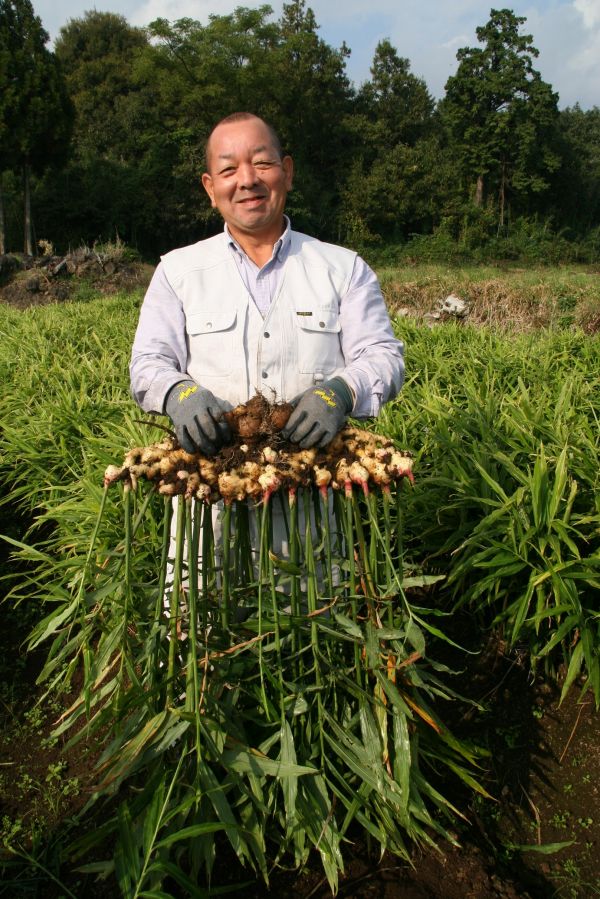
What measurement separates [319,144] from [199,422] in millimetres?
34237

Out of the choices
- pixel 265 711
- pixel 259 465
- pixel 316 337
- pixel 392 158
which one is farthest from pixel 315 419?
pixel 392 158

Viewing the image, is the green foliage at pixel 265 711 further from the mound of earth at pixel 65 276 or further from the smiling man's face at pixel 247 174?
the mound of earth at pixel 65 276

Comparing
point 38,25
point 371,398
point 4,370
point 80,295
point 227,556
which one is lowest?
point 80,295

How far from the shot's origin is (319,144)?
32.1 metres

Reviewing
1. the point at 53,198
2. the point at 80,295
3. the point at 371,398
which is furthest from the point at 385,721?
the point at 53,198

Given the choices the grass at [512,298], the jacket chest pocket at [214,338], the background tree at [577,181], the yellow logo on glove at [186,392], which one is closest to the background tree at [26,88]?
the grass at [512,298]

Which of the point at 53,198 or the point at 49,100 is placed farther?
the point at 53,198

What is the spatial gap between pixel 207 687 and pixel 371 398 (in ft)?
2.82

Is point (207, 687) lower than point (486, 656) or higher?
higher

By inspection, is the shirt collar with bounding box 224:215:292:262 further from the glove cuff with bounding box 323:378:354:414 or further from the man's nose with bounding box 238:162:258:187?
the glove cuff with bounding box 323:378:354:414

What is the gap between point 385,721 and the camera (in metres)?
1.57

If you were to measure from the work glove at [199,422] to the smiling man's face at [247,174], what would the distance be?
1.95 feet

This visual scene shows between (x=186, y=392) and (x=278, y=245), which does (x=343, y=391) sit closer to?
(x=186, y=392)

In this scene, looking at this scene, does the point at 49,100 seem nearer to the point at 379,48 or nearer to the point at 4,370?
the point at 4,370
